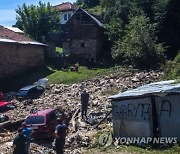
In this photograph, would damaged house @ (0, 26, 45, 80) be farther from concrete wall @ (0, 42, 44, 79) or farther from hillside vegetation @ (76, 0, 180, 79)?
hillside vegetation @ (76, 0, 180, 79)

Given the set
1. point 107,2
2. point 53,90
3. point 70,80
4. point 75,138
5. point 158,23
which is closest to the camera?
point 75,138

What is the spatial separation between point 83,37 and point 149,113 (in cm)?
3476

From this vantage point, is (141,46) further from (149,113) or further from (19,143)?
(19,143)

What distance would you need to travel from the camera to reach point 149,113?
15.5m

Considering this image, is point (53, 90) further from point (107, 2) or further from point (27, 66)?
point (107, 2)

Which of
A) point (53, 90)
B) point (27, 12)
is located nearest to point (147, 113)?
point (53, 90)

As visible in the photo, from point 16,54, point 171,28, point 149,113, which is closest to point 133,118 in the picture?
point 149,113

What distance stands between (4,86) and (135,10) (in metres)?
19.5

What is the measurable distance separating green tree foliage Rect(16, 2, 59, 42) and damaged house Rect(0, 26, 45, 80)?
34.1 feet

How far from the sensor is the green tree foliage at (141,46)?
38.9m

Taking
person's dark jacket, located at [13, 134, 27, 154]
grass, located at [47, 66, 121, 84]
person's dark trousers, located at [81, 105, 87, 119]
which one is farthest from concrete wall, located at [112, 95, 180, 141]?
grass, located at [47, 66, 121, 84]

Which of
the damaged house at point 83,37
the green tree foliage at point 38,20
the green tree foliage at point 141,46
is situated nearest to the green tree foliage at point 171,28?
the green tree foliage at point 141,46

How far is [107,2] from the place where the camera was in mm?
56875

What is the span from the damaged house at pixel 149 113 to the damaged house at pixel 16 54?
995 inches
